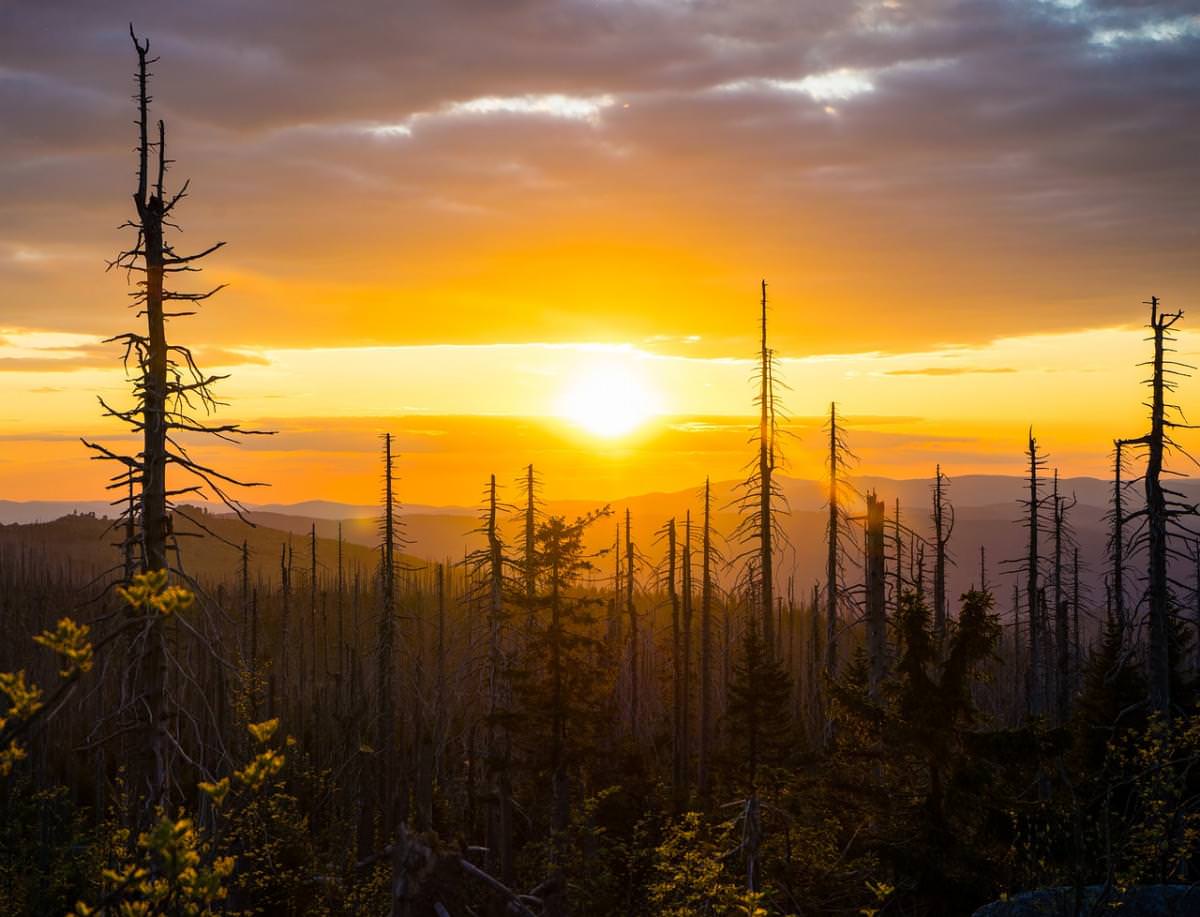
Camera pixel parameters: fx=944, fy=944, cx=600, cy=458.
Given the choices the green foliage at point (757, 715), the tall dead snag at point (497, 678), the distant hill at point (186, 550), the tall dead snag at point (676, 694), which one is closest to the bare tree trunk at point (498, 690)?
the tall dead snag at point (497, 678)

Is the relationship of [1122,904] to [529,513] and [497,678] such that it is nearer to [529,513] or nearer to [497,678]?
[497,678]

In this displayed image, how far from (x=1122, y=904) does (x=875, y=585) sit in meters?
7.91

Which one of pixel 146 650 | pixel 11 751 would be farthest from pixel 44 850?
pixel 11 751

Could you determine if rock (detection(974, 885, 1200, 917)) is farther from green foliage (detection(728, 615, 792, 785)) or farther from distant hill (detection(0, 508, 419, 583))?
distant hill (detection(0, 508, 419, 583))

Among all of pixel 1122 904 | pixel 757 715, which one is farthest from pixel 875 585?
pixel 757 715

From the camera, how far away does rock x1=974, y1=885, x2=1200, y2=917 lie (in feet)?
43.1

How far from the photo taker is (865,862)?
1504 cm

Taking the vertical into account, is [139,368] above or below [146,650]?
above

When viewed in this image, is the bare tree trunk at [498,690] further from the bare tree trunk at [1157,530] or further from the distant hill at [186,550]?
the distant hill at [186,550]

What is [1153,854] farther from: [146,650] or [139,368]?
[139,368]

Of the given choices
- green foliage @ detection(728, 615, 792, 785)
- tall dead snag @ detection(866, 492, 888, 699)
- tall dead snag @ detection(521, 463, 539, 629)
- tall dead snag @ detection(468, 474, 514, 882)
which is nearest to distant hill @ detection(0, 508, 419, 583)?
tall dead snag @ detection(521, 463, 539, 629)

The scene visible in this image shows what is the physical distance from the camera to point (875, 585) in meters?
19.9

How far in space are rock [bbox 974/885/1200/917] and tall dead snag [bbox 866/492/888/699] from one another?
16.5ft

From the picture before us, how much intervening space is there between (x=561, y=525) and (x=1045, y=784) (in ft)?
68.3
